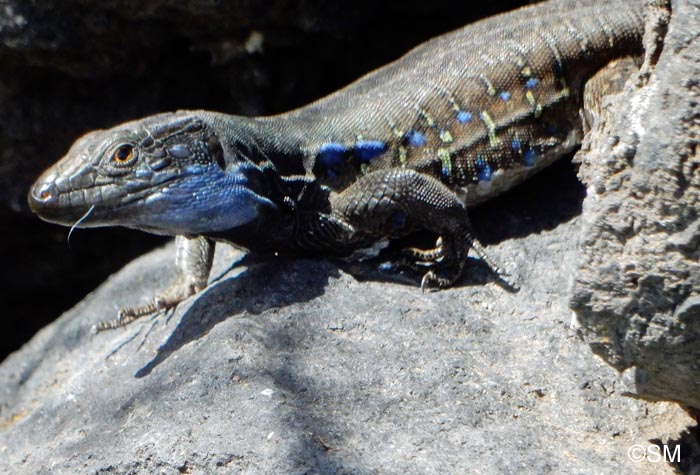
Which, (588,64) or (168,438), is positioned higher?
(588,64)

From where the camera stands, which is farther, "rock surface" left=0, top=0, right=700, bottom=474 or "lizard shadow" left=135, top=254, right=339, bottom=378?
"lizard shadow" left=135, top=254, right=339, bottom=378

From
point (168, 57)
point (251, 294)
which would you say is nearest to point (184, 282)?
point (251, 294)

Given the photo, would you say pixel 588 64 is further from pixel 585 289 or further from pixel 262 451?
pixel 262 451

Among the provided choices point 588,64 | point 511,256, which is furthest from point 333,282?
point 588,64

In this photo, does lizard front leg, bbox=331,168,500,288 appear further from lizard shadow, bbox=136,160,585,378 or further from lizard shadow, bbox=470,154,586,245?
lizard shadow, bbox=470,154,586,245

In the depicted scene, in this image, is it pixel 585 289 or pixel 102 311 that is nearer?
pixel 585 289

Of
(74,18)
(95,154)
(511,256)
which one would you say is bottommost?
(511,256)

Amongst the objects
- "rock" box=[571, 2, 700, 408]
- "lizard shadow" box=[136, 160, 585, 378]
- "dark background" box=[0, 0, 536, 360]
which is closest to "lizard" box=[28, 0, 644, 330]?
"lizard shadow" box=[136, 160, 585, 378]
